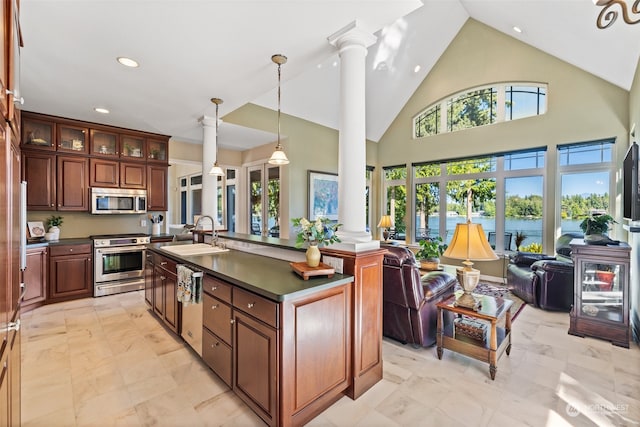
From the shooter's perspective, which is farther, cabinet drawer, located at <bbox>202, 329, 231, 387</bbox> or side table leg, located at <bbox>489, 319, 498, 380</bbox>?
side table leg, located at <bbox>489, 319, 498, 380</bbox>

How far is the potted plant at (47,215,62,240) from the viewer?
172 inches

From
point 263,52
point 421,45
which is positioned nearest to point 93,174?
point 263,52

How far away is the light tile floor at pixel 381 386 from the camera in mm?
1918

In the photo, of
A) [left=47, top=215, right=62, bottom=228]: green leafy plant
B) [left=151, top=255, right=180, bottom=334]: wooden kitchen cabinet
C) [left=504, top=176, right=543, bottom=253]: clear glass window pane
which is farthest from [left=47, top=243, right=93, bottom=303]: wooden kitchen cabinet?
[left=504, top=176, right=543, bottom=253]: clear glass window pane

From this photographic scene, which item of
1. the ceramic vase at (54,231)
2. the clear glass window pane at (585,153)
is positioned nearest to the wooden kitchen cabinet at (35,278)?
the ceramic vase at (54,231)

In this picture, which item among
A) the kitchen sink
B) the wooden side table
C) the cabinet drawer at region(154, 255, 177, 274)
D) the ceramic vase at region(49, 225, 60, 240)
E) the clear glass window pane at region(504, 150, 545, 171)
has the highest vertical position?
the clear glass window pane at region(504, 150, 545, 171)

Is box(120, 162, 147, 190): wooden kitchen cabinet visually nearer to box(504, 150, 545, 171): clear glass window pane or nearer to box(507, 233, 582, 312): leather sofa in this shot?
box(507, 233, 582, 312): leather sofa

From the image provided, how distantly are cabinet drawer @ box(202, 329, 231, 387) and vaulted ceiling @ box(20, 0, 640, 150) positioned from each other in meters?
2.46

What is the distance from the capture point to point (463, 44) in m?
5.71

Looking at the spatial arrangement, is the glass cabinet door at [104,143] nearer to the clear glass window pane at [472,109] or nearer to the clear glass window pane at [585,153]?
the clear glass window pane at [472,109]

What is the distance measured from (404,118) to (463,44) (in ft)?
5.97

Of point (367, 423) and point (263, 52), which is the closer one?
point (367, 423)

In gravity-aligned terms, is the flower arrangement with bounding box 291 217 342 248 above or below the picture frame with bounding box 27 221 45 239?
above

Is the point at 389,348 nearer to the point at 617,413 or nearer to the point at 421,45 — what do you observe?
the point at 617,413
